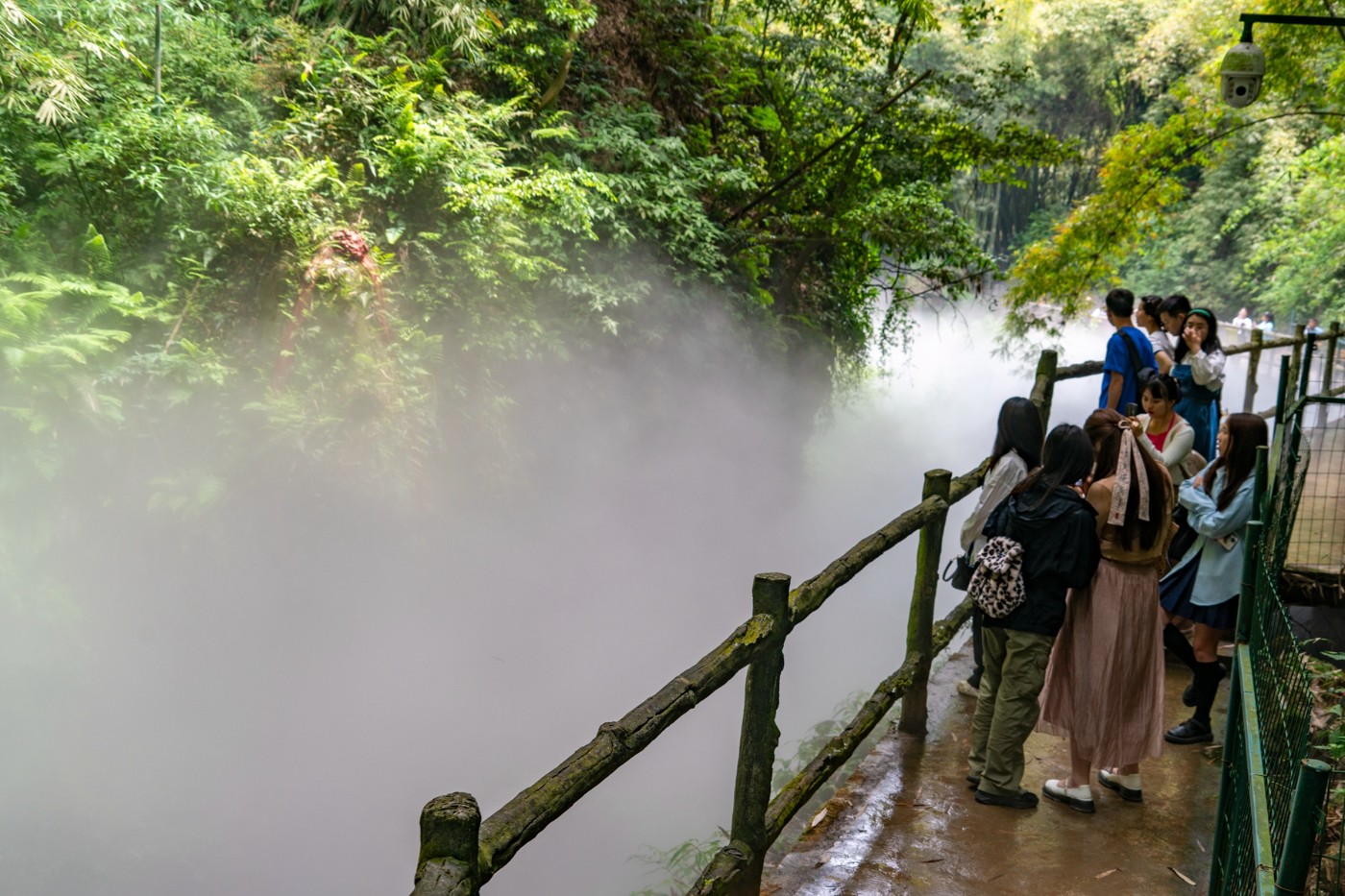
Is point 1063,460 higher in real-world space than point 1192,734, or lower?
higher

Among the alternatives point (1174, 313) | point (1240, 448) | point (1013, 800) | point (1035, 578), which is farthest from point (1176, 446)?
point (1013, 800)

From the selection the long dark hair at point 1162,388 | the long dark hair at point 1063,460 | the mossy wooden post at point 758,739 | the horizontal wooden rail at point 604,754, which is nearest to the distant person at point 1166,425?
the long dark hair at point 1162,388

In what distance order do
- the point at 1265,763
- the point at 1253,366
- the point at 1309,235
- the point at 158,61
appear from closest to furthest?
1. the point at 1265,763
2. the point at 158,61
3. the point at 1253,366
4. the point at 1309,235

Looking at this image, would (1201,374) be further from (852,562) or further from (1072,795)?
(852,562)

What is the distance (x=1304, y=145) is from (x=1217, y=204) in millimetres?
2782

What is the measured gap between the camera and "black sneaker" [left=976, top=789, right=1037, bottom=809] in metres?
3.90

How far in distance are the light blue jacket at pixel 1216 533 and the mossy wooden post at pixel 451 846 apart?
3625 mm

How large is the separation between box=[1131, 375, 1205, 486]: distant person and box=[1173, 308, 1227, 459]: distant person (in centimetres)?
65

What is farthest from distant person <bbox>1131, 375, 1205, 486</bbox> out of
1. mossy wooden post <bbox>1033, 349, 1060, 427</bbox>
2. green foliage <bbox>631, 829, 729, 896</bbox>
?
green foliage <bbox>631, 829, 729, 896</bbox>

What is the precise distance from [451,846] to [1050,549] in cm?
261

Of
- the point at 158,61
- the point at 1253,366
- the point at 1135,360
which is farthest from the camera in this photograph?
the point at 1253,366

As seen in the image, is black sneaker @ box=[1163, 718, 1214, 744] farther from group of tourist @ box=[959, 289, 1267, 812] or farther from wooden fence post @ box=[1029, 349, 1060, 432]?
wooden fence post @ box=[1029, 349, 1060, 432]

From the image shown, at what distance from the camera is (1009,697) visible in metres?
3.80

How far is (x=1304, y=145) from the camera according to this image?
24.6 metres
